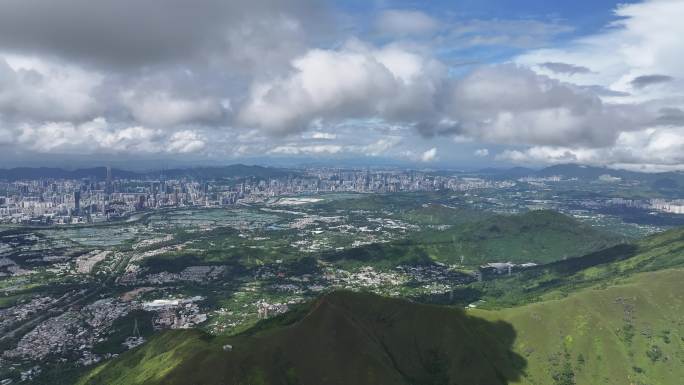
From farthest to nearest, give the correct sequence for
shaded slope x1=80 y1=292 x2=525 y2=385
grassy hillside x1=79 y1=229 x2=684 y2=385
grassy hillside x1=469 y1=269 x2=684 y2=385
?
grassy hillside x1=469 y1=269 x2=684 y2=385
grassy hillside x1=79 y1=229 x2=684 y2=385
shaded slope x1=80 y1=292 x2=525 y2=385

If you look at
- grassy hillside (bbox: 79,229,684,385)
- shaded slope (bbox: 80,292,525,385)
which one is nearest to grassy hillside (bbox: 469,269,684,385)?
grassy hillside (bbox: 79,229,684,385)

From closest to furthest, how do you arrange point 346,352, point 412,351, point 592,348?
point 346,352, point 412,351, point 592,348

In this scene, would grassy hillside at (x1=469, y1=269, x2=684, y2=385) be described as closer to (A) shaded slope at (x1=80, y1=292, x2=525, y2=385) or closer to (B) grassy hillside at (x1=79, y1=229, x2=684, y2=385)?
(B) grassy hillside at (x1=79, y1=229, x2=684, y2=385)

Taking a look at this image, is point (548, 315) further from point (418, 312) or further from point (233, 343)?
point (233, 343)

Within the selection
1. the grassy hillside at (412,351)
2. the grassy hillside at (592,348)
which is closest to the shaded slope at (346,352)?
the grassy hillside at (412,351)

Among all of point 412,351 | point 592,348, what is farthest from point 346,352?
point 592,348

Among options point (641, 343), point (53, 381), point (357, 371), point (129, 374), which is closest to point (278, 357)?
point (357, 371)

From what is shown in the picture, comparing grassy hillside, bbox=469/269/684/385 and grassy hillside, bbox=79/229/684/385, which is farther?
grassy hillside, bbox=469/269/684/385

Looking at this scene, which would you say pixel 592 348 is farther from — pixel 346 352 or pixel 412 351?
pixel 346 352
